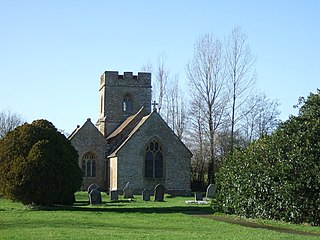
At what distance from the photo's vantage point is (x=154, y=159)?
51.7m

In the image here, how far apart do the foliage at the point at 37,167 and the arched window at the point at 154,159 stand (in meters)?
20.2

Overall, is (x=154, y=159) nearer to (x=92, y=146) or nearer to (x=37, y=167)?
(x=92, y=146)

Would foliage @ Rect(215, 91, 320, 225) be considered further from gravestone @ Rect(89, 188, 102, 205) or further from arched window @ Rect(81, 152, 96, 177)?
arched window @ Rect(81, 152, 96, 177)

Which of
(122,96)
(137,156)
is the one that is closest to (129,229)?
(137,156)

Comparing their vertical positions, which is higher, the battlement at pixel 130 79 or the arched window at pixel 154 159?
the battlement at pixel 130 79

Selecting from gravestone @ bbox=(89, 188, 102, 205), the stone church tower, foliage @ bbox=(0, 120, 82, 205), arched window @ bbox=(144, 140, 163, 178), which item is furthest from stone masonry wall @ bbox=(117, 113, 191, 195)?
foliage @ bbox=(0, 120, 82, 205)

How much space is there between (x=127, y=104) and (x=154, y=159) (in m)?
13.2

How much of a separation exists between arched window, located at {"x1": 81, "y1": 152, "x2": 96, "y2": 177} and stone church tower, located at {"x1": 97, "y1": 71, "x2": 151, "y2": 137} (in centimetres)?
672

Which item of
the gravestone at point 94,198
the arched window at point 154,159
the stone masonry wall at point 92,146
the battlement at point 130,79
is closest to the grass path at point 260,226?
the gravestone at point 94,198

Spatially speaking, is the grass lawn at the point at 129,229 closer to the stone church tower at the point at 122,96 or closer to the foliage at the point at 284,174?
the foliage at the point at 284,174

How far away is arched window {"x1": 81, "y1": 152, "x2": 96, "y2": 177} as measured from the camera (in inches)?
2200

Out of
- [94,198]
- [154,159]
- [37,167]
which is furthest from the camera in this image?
[154,159]

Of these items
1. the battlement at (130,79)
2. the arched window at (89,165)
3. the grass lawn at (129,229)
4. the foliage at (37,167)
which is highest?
the battlement at (130,79)

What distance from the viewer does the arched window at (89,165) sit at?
55.9 metres
